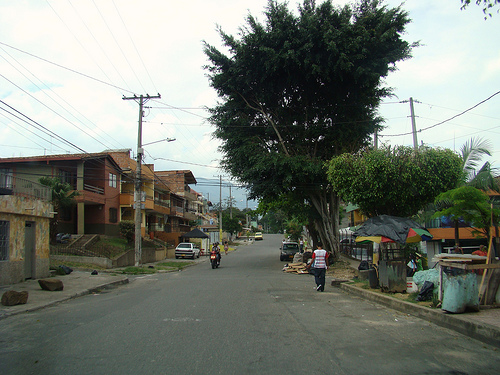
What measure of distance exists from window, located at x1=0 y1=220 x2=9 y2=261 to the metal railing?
1.22 meters

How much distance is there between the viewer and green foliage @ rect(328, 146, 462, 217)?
648 inches

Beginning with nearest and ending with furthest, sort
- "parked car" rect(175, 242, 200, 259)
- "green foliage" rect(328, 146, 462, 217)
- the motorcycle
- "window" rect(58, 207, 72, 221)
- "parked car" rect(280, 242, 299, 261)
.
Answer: "green foliage" rect(328, 146, 462, 217) → the motorcycle → "window" rect(58, 207, 72, 221) → "parked car" rect(280, 242, 299, 261) → "parked car" rect(175, 242, 200, 259)

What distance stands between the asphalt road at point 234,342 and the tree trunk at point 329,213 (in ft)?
53.1

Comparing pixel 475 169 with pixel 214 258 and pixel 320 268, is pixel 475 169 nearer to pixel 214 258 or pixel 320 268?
pixel 320 268

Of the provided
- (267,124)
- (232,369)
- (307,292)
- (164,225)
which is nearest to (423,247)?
(267,124)

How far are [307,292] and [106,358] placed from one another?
9.45m

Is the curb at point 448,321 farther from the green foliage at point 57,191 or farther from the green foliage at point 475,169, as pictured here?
the green foliage at point 57,191

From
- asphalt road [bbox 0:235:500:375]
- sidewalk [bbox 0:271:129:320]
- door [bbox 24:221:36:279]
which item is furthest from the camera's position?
door [bbox 24:221:36:279]

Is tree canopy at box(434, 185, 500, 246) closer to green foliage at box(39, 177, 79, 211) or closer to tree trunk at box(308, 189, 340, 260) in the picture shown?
tree trunk at box(308, 189, 340, 260)

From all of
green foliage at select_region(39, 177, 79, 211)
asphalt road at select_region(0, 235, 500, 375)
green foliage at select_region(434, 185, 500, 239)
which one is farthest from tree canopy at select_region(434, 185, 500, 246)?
green foliage at select_region(39, 177, 79, 211)

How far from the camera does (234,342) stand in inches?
261

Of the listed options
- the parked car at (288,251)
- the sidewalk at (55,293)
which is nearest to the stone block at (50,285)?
the sidewalk at (55,293)

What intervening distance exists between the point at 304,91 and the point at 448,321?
19.8 meters

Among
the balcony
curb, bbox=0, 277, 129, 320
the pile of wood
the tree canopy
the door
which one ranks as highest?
the balcony
